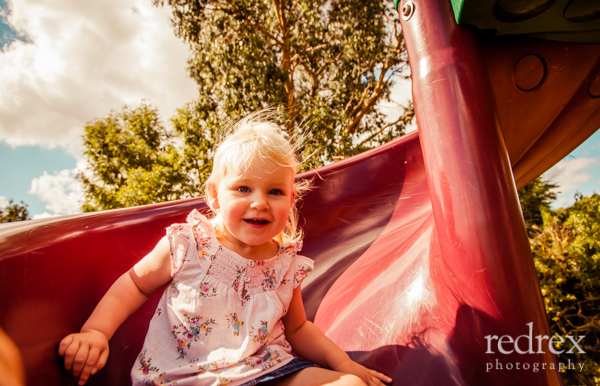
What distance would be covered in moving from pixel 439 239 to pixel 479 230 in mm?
108

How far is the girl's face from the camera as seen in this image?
2.47 ft

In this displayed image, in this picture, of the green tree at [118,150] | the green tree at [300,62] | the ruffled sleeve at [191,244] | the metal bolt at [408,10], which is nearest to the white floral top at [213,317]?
the ruffled sleeve at [191,244]

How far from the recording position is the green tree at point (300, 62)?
5.32 metres

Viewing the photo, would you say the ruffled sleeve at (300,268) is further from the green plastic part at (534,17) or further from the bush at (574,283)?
the bush at (574,283)

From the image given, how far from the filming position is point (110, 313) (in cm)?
68

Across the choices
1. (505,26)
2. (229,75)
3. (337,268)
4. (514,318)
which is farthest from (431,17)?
(229,75)

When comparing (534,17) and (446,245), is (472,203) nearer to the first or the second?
(446,245)

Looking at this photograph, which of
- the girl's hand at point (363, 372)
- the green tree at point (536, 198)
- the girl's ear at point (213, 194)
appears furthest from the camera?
the green tree at point (536, 198)

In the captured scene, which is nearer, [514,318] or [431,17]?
[514,318]

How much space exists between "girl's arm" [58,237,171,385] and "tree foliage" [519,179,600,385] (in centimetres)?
296

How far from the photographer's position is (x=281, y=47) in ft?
21.0

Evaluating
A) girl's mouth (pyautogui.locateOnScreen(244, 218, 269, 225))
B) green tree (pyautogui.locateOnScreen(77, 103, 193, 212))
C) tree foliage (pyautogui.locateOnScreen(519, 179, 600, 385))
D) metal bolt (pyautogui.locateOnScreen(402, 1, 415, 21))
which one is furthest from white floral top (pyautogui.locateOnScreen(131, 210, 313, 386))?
green tree (pyautogui.locateOnScreen(77, 103, 193, 212))

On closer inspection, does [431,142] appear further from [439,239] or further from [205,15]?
[205,15]

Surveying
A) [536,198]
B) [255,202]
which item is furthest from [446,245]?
[536,198]
